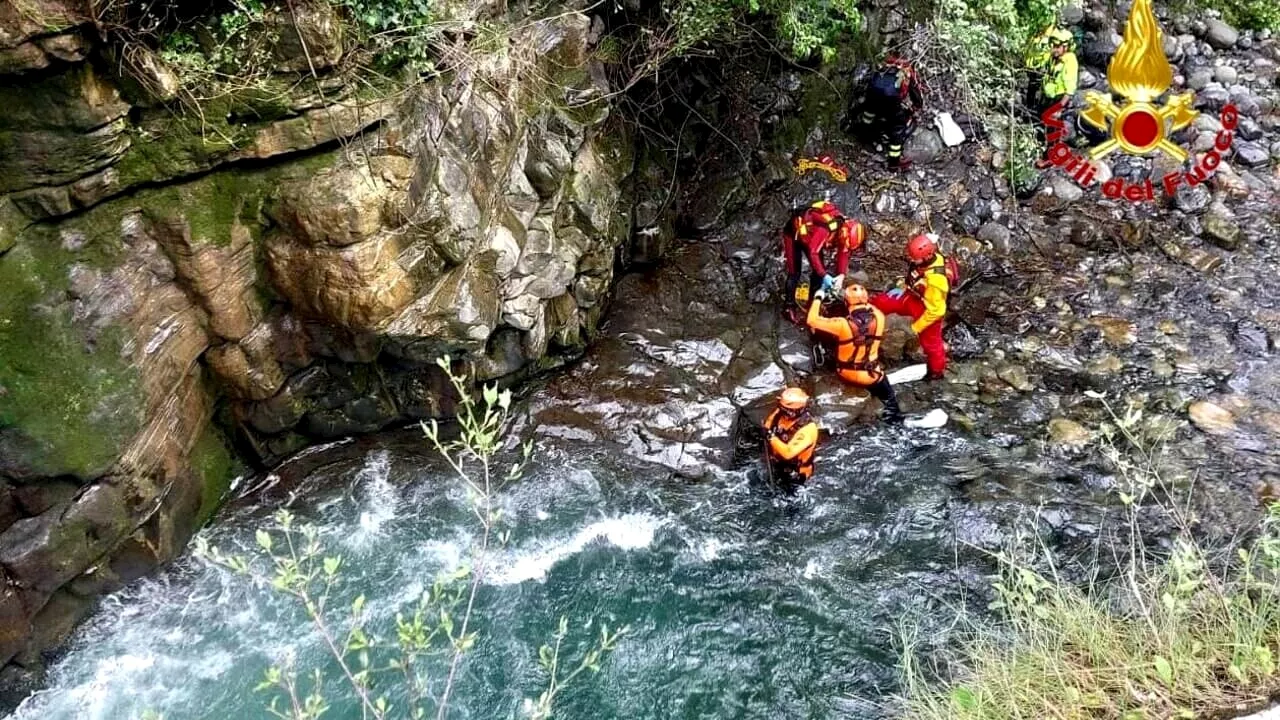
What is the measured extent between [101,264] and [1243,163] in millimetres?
10300

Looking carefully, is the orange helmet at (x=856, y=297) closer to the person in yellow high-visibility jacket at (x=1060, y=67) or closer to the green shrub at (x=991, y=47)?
the green shrub at (x=991, y=47)

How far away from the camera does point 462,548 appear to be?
18.7 feet

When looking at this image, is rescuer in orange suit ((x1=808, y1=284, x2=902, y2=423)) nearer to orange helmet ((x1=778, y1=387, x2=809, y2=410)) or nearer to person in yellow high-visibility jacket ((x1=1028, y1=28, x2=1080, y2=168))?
orange helmet ((x1=778, y1=387, x2=809, y2=410))

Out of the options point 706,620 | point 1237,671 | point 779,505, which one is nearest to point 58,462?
point 706,620

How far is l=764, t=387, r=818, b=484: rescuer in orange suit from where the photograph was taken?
5793mm

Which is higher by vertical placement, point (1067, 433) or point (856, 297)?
point (856, 297)

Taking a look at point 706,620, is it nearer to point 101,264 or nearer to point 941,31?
point 101,264

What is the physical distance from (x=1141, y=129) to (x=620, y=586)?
6829 mm

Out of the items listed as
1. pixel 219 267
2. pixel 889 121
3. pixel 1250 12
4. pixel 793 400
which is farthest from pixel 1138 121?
pixel 219 267

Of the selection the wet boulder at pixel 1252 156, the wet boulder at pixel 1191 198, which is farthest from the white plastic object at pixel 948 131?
the wet boulder at pixel 1252 156

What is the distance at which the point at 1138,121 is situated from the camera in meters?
8.18

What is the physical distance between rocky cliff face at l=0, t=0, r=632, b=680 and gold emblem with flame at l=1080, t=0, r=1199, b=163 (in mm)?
4864

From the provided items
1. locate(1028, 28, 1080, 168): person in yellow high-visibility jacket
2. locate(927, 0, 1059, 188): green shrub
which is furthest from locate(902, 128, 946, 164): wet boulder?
locate(927, 0, 1059, 188): green shrub

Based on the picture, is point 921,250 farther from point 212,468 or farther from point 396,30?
point 212,468
